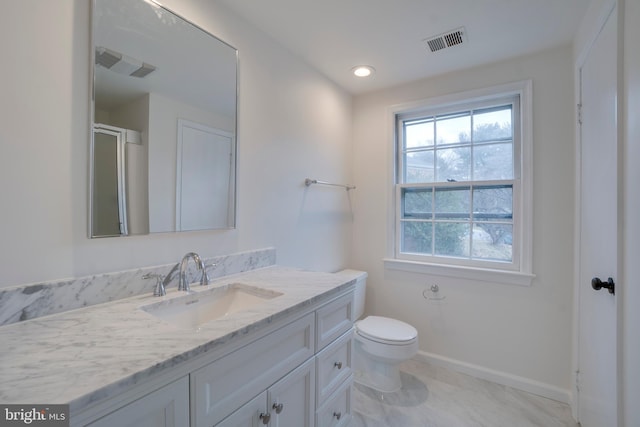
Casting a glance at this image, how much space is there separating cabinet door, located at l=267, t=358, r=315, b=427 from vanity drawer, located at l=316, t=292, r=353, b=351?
0.11 m

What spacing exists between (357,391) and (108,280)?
1713mm

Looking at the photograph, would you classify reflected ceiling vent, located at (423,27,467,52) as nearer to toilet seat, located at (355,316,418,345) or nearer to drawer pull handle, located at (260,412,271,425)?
toilet seat, located at (355,316,418,345)

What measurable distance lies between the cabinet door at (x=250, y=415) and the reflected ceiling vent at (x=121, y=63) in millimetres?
1312

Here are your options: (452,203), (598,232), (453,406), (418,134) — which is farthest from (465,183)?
(453,406)

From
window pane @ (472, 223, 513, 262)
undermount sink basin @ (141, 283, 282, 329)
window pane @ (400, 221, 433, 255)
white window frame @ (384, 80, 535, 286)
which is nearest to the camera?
undermount sink basin @ (141, 283, 282, 329)

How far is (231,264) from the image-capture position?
5.18 feet

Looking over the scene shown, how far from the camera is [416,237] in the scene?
101 inches

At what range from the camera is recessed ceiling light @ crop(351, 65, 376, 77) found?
2.24 metres

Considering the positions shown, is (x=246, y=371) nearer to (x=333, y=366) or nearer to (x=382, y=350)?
(x=333, y=366)

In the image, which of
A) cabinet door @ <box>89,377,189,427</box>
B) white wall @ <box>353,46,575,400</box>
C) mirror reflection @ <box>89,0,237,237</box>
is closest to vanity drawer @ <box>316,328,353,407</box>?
cabinet door @ <box>89,377,189,427</box>

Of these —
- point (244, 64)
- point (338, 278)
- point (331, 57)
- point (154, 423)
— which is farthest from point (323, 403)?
point (331, 57)

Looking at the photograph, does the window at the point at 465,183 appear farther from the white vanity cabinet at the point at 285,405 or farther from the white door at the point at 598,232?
the white vanity cabinet at the point at 285,405

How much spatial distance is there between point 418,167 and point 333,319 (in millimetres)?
1690

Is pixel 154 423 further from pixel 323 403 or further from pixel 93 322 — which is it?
pixel 323 403
